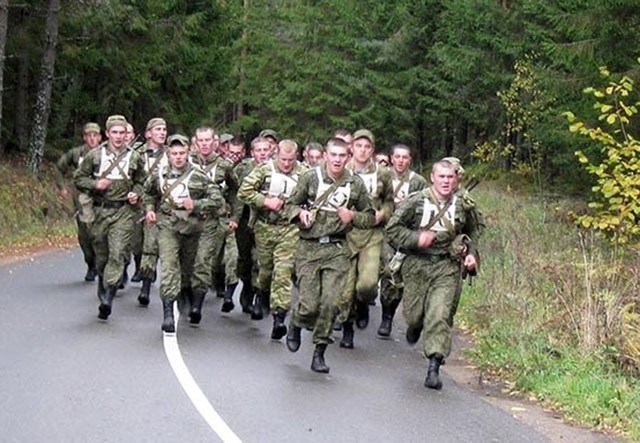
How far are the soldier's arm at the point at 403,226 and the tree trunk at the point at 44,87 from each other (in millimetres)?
17977

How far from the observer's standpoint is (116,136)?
13.5 m

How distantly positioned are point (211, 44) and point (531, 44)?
1027 cm

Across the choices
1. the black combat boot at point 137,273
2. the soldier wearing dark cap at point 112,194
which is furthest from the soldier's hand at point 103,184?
the black combat boot at point 137,273

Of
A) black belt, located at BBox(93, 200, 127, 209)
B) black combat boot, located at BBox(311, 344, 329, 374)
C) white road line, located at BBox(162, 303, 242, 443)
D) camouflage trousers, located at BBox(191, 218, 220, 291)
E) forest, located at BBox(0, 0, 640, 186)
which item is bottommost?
white road line, located at BBox(162, 303, 242, 443)

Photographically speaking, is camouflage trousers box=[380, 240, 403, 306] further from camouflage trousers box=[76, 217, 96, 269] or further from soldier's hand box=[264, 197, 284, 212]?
camouflage trousers box=[76, 217, 96, 269]

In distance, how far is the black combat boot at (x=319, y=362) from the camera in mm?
10273

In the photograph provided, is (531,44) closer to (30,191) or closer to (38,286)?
(30,191)

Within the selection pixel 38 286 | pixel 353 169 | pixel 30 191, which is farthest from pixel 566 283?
pixel 30 191

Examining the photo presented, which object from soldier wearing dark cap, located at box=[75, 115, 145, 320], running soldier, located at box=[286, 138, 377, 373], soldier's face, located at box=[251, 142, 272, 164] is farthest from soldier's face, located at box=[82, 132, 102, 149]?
running soldier, located at box=[286, 138, 377, 373]

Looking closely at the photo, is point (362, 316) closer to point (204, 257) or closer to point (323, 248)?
point (204, 257)

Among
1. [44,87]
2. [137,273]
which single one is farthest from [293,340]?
[44,87]

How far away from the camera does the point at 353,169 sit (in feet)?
40.2

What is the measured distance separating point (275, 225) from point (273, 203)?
939 millimetres

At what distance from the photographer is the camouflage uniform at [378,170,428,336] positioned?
13062 mm
